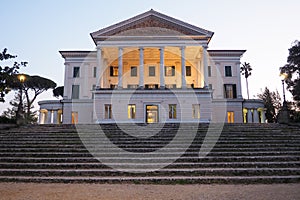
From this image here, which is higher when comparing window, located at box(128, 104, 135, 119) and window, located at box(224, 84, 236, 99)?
window, located at box(224, 84, 236, 99)

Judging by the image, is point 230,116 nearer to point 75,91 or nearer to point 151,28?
point 151,28

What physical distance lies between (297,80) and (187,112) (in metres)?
16.1

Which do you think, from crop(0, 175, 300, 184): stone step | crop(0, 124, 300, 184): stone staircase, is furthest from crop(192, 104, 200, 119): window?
crop(0, 175, 300, 184): stone step

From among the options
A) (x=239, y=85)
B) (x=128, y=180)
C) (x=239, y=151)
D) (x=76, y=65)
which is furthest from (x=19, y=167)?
(x=239, y=85)

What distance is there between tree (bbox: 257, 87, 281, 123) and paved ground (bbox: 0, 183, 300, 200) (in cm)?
4388

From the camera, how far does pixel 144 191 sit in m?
7.21

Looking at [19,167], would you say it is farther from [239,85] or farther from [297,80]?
[297,80]

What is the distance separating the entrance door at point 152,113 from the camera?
2625 centimetres

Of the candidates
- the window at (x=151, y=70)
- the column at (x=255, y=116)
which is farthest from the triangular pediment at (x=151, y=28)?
the column at (x=255, y=116)

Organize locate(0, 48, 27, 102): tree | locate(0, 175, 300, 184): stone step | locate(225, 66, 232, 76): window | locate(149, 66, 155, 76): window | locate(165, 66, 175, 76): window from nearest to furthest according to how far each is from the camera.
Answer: locate(0, 175, 300, 184): stone step, locate(0, 48, 27, 102): tree, locate(149, 66, 155, 76): window, locate(165, 66, 175, 76): window, locate(225, 66, 232, 76): window

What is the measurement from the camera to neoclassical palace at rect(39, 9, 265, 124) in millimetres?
25859

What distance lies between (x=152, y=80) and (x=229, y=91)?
917 centimetres

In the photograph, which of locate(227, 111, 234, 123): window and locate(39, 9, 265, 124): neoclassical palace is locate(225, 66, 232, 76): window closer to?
locate(39, 9, 265, 124): neoclassical palace

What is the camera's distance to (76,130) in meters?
16.5
